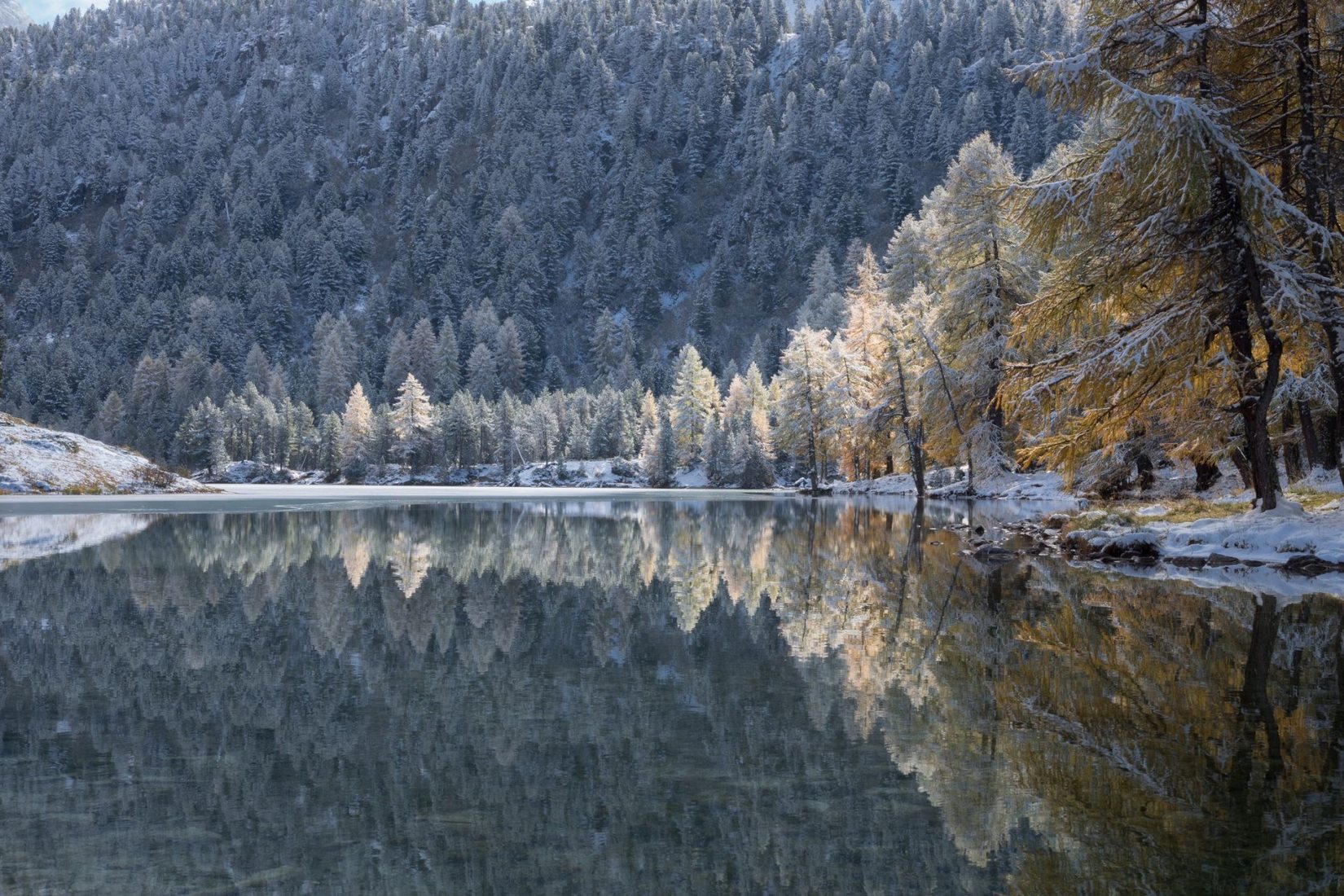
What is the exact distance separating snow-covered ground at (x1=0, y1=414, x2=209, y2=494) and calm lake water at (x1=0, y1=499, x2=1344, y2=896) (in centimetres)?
3219

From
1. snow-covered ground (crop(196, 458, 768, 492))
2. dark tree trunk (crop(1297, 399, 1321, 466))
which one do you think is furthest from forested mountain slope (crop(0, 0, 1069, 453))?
dark tree trunk (crop(1297, 399, 1321, 466))

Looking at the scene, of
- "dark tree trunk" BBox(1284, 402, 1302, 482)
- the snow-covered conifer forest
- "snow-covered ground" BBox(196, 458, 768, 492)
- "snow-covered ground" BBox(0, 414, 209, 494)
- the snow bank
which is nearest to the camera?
the snow bank

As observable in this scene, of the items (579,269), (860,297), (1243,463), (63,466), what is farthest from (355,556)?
(579,269)

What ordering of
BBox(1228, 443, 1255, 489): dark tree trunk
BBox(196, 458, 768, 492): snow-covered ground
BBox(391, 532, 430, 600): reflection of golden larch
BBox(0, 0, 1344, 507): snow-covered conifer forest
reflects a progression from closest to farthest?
BBox(391, 532, 430, 600): reflection of golden larch, BBox(0, 0, 1344, 507): snow-covered conifer forest, BBox(1228, 443, 1255, 489): dark tree trunk, BBox(196, 458, 768, 492): snow-covered ground

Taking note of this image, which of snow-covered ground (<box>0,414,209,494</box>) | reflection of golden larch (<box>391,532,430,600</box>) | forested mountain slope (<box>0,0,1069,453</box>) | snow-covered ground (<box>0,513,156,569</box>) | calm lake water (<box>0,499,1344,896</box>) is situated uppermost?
forested mountain slope (<box>0,0,1069,453</box>)

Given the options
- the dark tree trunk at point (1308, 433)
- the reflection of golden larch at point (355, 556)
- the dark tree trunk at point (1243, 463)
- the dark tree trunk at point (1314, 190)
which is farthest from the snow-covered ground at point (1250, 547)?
the reflection of golden larch at point (355, 556)

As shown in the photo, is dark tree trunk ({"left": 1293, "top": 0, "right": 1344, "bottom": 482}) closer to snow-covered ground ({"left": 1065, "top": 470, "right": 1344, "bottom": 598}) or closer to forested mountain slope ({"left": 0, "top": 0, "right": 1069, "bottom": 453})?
snow-covered ground ({"left": 1065, "top": 470, "right": 1344, "bottom": 598})

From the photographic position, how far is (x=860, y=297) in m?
64.2

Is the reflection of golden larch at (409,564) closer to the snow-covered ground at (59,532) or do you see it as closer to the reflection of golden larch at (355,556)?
the reflection of golden larch at (355,556)

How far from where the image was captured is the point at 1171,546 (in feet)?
51.7

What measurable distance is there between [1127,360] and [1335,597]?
5391 millimetres

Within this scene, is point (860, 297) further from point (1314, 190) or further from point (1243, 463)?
point (1314, 190)

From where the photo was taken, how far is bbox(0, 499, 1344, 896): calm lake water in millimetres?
3783

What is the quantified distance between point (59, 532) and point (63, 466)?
893 inches
